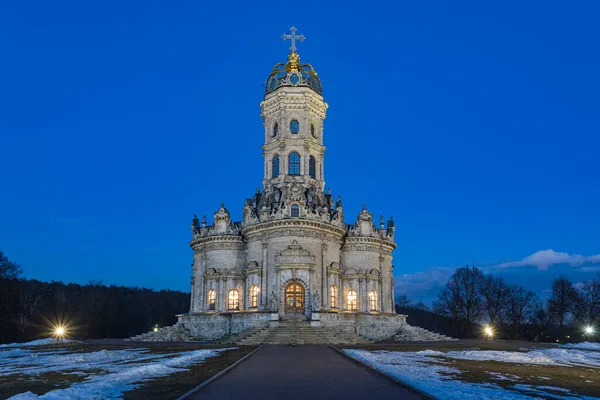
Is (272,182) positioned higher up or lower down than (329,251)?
higher up

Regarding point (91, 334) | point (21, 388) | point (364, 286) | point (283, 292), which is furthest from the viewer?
point (91, 334)

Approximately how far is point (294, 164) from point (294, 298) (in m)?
14.7

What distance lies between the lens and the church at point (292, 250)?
44406mm

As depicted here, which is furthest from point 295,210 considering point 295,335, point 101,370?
point 101,370

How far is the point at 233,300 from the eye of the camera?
49.0 m

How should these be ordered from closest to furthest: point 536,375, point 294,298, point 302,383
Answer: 1. point 302,383
2. point 536,375
3. point 294,298

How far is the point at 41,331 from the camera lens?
64.6 metres

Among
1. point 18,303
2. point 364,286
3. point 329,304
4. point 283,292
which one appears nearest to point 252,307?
point 283,292

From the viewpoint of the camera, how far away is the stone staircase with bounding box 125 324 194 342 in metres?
46.0

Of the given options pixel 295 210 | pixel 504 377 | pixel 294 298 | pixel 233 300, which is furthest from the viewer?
pixel 233 300

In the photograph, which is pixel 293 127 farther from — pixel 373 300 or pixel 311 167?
pixel 373 300

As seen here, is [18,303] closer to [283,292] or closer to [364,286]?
[283,292]

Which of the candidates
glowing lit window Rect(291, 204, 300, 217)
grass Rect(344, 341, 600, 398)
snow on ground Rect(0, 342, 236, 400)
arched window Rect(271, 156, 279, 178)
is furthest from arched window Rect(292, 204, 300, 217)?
grass Rect(344, 341, 600, 398)

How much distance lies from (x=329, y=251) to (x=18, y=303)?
3646 cm
